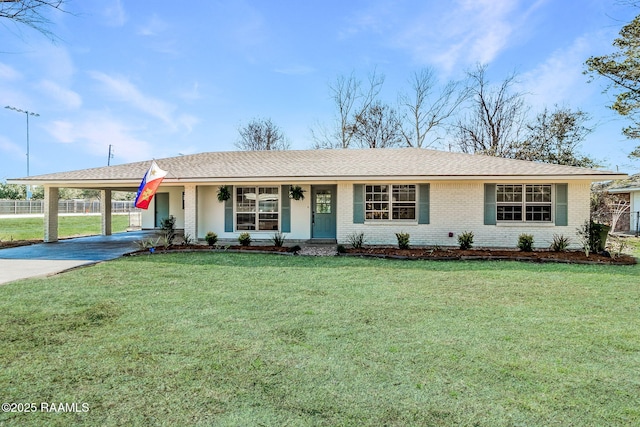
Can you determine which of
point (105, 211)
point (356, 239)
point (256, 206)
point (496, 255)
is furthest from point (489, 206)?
point (105, 211)

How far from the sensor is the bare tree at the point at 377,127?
2823cm

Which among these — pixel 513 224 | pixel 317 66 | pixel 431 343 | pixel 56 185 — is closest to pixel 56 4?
pixel 56 185

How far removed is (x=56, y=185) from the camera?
12.9 m

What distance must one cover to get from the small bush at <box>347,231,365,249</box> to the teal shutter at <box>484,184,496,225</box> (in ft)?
13.6

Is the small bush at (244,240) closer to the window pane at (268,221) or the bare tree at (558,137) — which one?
the window pane at (268,221)

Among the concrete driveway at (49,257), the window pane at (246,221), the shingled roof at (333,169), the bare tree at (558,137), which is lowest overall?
the concrete driveway at (49,257)

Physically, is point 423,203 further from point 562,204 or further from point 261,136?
point 261,136

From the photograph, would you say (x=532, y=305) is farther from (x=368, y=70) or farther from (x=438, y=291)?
(x=368, y=70)

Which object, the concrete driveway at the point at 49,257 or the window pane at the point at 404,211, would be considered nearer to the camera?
the concrete driveway at the point at 49,257

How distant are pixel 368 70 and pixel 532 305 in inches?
995

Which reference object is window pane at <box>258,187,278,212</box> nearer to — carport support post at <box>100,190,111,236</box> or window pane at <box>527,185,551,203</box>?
carport support post at <box>100,190,111,236</box>

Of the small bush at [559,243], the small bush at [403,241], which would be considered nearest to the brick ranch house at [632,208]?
the small bush at [559,243]

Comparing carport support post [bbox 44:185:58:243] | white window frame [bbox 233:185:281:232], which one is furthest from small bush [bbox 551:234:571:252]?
carport support post [bbox 44:185:58:243]

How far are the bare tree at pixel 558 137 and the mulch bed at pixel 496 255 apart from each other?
15.7 metres
